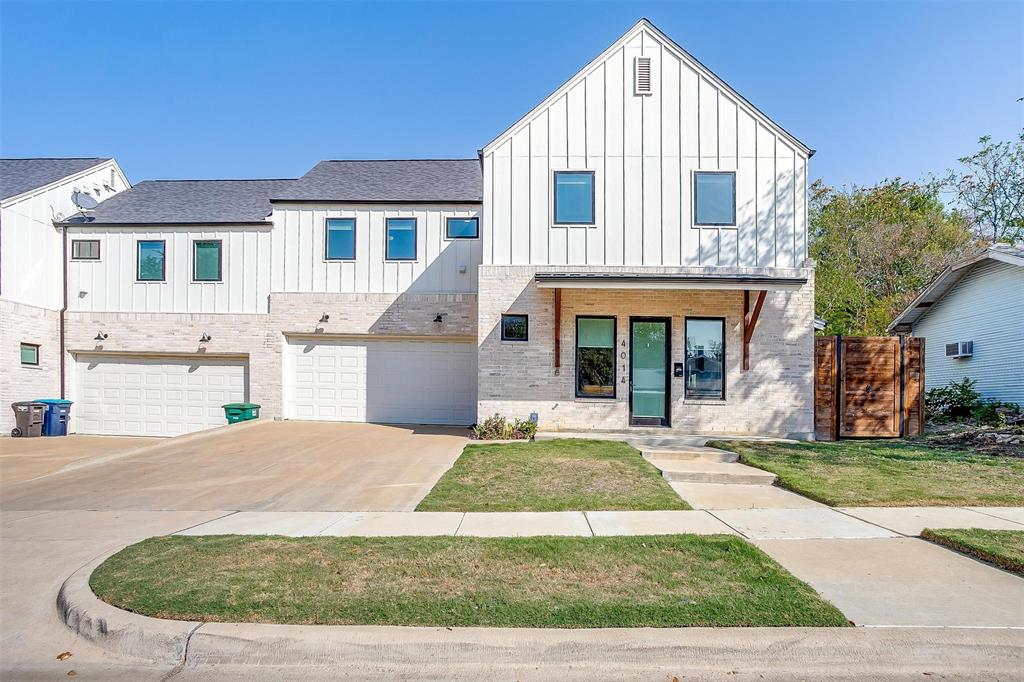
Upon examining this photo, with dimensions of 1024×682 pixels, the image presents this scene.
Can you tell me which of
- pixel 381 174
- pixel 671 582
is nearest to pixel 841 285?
pixel 381 174

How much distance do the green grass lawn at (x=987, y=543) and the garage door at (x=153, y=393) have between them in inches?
628

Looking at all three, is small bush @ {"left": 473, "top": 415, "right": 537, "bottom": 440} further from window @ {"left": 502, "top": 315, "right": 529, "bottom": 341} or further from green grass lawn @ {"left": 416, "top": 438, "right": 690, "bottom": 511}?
window @ {"left": 502, "top": 315, "right": 529, "bottom": 341}

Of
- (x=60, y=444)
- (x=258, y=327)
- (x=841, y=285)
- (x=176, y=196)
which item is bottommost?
(x=60, y=444)

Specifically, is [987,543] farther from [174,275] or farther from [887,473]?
[174,275]

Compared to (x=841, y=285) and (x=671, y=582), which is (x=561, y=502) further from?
(x=841, y=285)

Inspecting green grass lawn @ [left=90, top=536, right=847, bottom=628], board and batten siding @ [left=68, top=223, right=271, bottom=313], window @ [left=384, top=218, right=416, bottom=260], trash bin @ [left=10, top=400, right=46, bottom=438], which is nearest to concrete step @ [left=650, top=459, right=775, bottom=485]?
green grass lawn @ [left=90, top=536, right=847, bottom=628]

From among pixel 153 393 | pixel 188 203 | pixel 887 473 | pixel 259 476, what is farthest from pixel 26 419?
pixel 887 473

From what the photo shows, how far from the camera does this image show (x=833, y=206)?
30.2 meters

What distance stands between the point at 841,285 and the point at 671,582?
2562cm

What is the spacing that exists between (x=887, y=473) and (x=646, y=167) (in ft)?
25.5

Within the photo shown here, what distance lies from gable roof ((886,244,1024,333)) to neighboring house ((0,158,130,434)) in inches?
1015

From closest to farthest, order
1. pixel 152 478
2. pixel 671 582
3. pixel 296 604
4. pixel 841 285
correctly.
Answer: pixel 296 604 < pixel 671 582 < pixel 152 478 < pixel 841 285

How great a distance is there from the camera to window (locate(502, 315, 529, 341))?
530 inches

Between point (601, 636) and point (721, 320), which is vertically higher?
point (721, 320)
